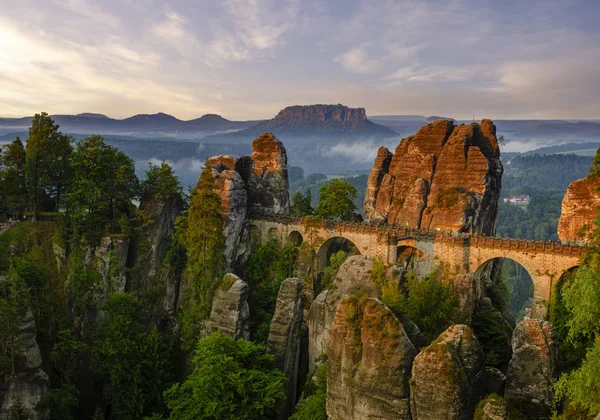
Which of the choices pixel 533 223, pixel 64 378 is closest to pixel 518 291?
pixel 533 223

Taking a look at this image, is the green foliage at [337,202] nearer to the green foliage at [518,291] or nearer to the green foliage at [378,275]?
the green foliage at [378,275]

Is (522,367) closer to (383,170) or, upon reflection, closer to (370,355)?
(370,355)

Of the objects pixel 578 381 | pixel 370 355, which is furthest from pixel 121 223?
pixel 578 381

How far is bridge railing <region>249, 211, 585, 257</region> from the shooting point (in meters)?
38.8

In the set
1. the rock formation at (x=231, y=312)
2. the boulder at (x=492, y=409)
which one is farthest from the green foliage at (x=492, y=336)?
the rock formation at (x=231, y=312)

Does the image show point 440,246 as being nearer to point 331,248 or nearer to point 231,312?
point 331,248

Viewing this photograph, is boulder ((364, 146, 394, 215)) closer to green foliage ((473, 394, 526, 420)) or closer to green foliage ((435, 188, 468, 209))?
green foliage ((435, 188, 468, 209))

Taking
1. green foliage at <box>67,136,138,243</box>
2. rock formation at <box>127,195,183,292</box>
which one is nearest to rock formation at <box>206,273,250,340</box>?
rock formation at <box>127,195,183,292</box>

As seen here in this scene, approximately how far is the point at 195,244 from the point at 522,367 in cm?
2796

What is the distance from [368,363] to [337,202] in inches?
1449

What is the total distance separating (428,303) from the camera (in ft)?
86.3

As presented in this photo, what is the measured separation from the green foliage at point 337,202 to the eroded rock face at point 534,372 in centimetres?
3607

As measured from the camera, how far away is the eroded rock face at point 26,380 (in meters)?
→ 29.7

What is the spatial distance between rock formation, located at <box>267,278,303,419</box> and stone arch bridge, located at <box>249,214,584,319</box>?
14.7 metres
